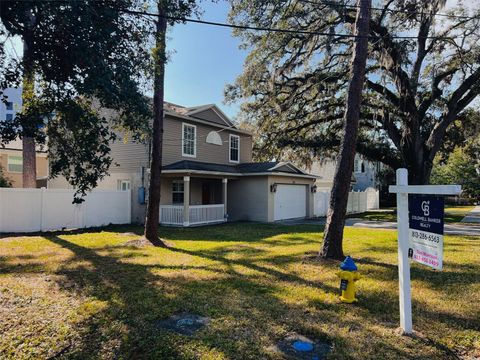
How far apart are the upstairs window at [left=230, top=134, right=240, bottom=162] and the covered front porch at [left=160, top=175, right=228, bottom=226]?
183cm

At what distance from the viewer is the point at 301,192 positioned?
20406 mm

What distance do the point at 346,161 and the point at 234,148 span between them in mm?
13135

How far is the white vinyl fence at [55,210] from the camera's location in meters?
12.0

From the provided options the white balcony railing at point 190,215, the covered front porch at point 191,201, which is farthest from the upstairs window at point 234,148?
the white balcony railing at point 190,215

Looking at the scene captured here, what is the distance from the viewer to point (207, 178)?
706 inches

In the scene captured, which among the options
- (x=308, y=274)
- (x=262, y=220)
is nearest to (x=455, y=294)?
(x=308, y=274)

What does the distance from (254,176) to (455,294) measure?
12677 millimetres

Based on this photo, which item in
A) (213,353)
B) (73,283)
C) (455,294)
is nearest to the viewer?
(213,353)

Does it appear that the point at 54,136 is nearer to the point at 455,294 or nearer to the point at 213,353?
the point at 213,353

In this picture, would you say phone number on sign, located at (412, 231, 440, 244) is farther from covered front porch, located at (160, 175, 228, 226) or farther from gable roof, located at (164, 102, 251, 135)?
gable roof, located at (164, 102, 251, 135)

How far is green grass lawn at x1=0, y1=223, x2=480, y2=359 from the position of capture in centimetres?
360

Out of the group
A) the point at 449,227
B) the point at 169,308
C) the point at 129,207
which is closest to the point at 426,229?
the point at 169,308

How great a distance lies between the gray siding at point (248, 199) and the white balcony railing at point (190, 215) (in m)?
2.14

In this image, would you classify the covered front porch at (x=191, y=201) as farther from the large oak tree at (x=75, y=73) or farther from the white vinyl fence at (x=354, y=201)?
the large oak tree at (x=75, y=73)
